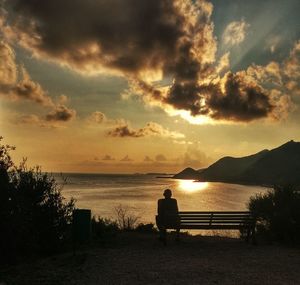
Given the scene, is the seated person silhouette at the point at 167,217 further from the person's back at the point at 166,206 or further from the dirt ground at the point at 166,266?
the dirt ground at the point at 166,266

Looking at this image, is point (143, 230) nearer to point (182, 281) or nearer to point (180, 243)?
point (180, 243)

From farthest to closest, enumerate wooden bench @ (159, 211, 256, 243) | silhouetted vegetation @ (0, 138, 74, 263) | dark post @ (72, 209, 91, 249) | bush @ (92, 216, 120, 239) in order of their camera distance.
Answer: bush @ (92, 216, 120, 239)
wooden bench @ (159, 211, 256, 243)
dark post @ (72, 209, 91, 249)
silhouetted vegetation @ (0, 138, 74, 263)

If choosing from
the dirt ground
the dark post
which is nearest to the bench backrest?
the dirt ground

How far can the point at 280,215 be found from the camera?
1438 cm

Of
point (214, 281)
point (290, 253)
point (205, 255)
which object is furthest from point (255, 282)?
point (290, 253)

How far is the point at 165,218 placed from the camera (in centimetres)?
1304

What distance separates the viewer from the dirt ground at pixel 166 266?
852 centimetres

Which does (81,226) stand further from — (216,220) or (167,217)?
(216,220)

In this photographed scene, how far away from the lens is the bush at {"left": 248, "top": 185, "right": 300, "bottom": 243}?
14.0 m

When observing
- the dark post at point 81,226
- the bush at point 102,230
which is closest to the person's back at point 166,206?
the bush at point 102,230

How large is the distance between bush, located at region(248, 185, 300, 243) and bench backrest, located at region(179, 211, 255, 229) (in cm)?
40

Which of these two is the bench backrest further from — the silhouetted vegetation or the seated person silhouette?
the silhouetted vegetation

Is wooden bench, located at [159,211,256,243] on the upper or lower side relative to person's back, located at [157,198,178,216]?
lower

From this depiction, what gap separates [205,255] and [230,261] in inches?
36.0
